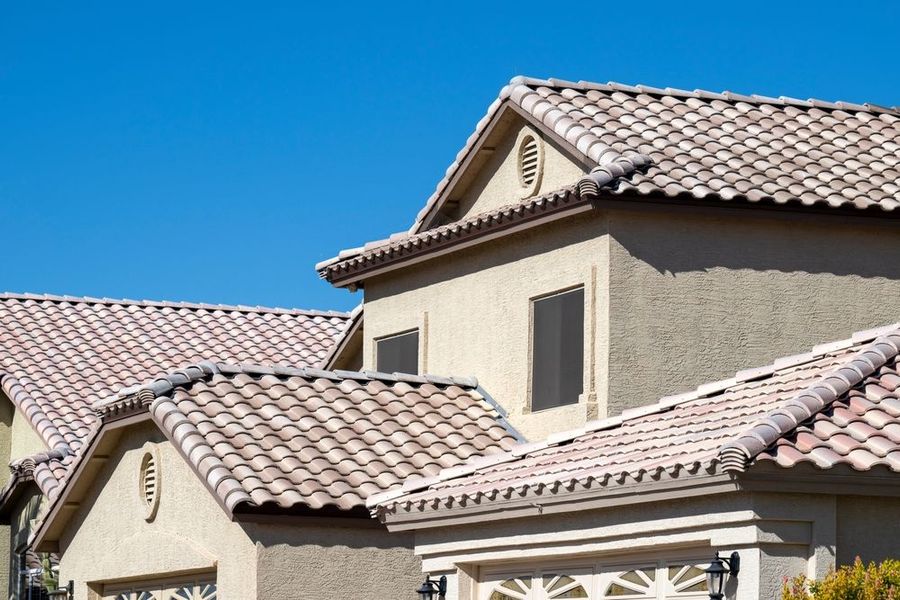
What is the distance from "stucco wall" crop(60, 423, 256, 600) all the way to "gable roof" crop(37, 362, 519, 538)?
400 mm

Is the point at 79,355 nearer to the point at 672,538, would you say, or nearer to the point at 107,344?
the point at 107,344

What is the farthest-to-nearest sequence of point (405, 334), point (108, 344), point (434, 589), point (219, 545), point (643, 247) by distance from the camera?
point (108, 344), point (405, 334), point (643, 247), point (219, 545), point (434, 589)

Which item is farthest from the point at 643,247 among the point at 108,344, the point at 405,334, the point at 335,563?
the point at 108,344

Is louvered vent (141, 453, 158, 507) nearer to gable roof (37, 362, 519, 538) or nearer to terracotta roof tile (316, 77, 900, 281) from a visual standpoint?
gable roof (37, 362, 519, 538)

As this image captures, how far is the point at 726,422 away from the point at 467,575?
3.22 m

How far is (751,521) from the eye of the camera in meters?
11.6

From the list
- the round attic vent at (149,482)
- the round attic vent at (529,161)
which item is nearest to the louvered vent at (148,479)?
the round attic vent at (149,482)

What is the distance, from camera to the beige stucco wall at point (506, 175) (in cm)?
2022

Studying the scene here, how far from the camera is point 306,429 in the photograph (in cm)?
1789

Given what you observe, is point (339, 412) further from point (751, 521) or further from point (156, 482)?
point (751, 521)

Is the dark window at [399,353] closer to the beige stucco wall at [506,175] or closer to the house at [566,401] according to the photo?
the house at [566,401]

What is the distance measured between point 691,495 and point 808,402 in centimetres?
129

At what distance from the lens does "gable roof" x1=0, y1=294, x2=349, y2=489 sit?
26109 mm

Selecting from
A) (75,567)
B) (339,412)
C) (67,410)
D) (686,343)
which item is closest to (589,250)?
(686,343)
